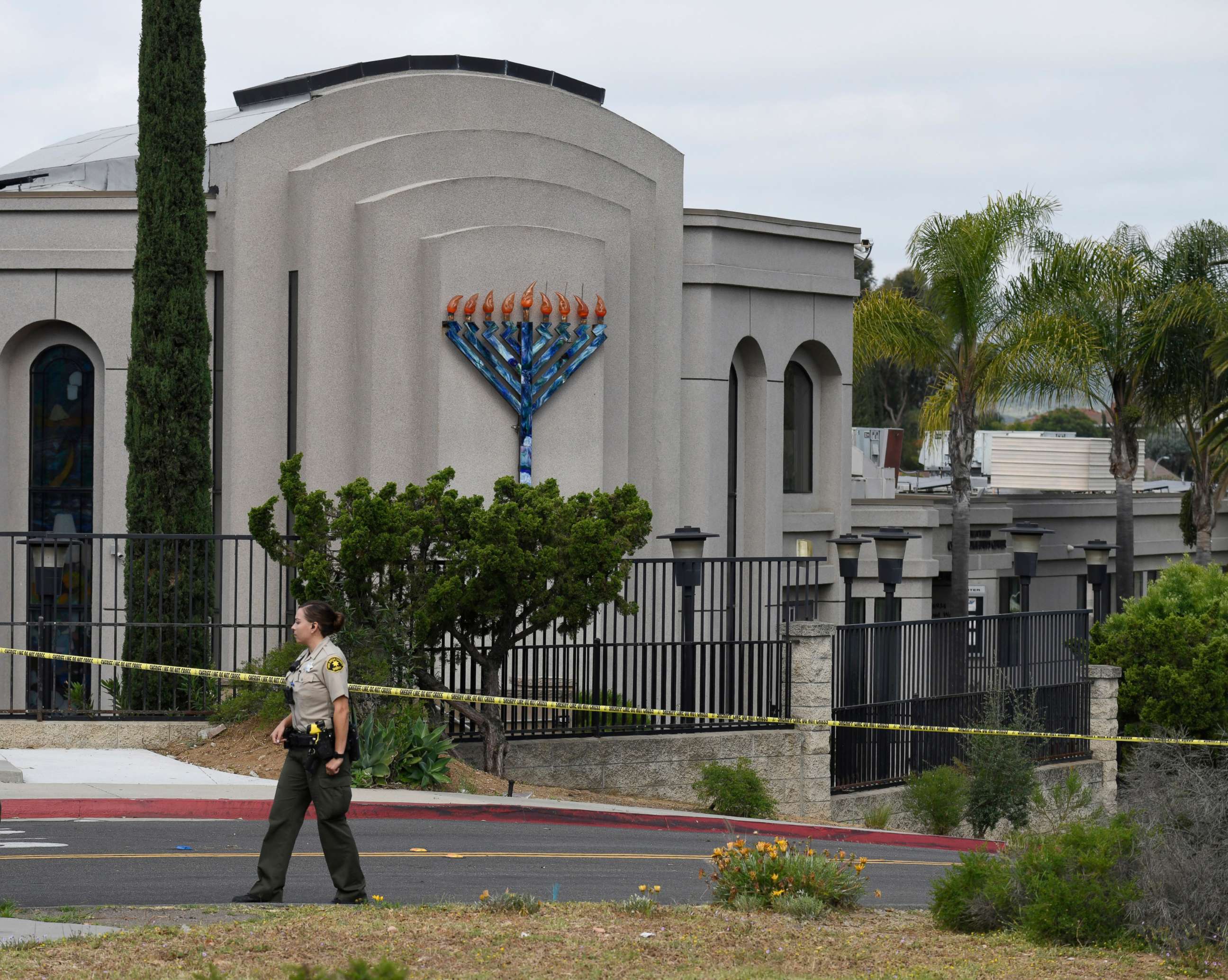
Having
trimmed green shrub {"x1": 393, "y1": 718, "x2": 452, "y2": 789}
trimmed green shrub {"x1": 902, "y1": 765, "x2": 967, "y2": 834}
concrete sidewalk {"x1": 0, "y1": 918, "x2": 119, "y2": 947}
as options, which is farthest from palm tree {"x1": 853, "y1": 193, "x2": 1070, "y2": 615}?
concrete sidewalk {"x1": 0, "y1": 918, "x2": 119, "y2": 947}

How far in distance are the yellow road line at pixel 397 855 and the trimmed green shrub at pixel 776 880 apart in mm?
2622

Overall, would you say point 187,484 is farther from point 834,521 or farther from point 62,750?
point 834,521

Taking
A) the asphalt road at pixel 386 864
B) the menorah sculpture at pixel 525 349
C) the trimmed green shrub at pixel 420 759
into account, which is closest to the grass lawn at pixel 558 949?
the asphalt road at pixel 386 864

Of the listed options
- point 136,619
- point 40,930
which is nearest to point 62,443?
point 136,619

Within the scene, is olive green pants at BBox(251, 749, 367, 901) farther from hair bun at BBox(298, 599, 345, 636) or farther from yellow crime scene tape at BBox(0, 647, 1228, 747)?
yellow crime scene tape at BBox(0, 647, 1228, 747)

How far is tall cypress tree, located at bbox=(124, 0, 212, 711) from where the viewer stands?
Result: 61.3ft

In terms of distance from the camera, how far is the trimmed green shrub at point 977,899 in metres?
9.68

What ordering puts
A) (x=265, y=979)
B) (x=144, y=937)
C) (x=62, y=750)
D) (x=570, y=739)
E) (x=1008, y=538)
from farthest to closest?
(x=1008, y=538) < (x=570, y=739) < (x=62, y=750) < (x=144, y=937) < (x=265, y=979)

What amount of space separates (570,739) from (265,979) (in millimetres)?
10829

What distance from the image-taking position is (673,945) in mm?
8656

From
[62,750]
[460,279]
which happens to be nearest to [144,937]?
[62,750]

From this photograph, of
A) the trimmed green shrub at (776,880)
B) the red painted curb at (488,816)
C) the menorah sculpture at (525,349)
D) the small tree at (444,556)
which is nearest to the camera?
the trimmed green shrub at (776,880)

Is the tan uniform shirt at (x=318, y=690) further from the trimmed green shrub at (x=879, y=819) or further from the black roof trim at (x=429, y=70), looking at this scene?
the black roof trim at (x=429, y=70)

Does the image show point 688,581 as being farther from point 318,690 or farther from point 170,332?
point 318,690
